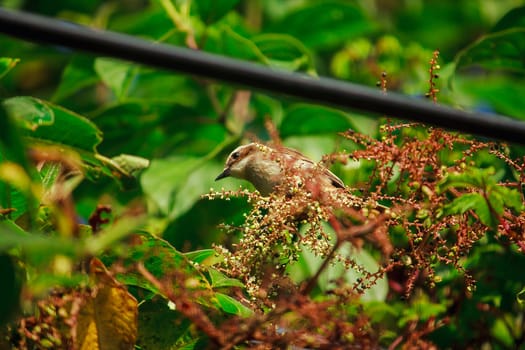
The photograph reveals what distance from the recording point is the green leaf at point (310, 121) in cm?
291

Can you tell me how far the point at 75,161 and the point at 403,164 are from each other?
66cm

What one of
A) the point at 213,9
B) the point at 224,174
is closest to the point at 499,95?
the point at 213,9

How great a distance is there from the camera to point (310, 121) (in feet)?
9.66

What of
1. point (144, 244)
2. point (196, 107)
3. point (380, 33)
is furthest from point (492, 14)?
point (144, 244)

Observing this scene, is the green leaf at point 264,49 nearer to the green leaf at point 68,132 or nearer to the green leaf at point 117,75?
the green leaf at point 117,75

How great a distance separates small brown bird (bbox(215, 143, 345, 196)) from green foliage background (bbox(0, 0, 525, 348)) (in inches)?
3.8

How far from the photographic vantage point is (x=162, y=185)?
273cm

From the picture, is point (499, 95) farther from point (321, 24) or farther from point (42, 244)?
point (42, 244)

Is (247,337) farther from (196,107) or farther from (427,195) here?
(196,107)

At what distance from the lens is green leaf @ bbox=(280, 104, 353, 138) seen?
9.55 ft

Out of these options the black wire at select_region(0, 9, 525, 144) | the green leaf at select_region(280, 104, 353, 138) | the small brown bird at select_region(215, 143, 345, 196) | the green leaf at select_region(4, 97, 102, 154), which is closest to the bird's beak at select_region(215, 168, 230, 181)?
the small brown bird at select_region(215, 143, 345, 196)

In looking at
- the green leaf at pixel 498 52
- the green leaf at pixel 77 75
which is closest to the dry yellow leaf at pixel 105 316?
the green leaf at pixel 498 52

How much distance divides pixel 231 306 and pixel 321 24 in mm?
2016

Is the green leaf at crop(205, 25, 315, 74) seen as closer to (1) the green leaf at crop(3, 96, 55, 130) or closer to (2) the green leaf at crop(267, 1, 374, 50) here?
(2) the green leaf at crop(267, 1, 374, 50)
